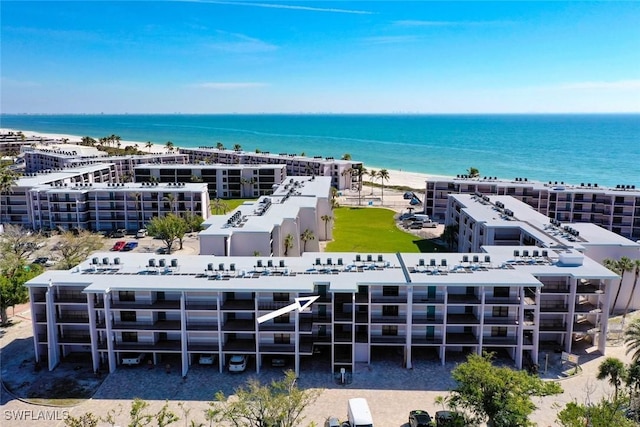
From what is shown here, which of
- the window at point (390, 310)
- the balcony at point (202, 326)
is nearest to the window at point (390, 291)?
the window at point (390, 310)

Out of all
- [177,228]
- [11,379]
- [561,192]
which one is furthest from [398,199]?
[11,379]

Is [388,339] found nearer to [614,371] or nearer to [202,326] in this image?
[202,326]

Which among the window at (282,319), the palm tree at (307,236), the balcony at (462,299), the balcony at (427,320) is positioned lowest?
the balcony at (427,320)

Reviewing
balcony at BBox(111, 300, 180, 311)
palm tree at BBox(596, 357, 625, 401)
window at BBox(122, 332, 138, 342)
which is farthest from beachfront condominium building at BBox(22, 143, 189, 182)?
palm tree at BBox(596, 357, 625, 401)

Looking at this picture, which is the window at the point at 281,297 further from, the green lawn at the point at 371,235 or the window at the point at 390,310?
the green lawn at the point at 371,235

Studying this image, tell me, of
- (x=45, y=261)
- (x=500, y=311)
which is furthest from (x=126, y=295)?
(x=45, y=261)

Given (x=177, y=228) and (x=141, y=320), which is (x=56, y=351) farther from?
(x=177, y=228)

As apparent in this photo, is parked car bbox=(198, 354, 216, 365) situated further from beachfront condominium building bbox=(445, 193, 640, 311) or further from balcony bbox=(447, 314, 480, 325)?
beachfront condominium building bbox=(445, 193, 640, 311)
